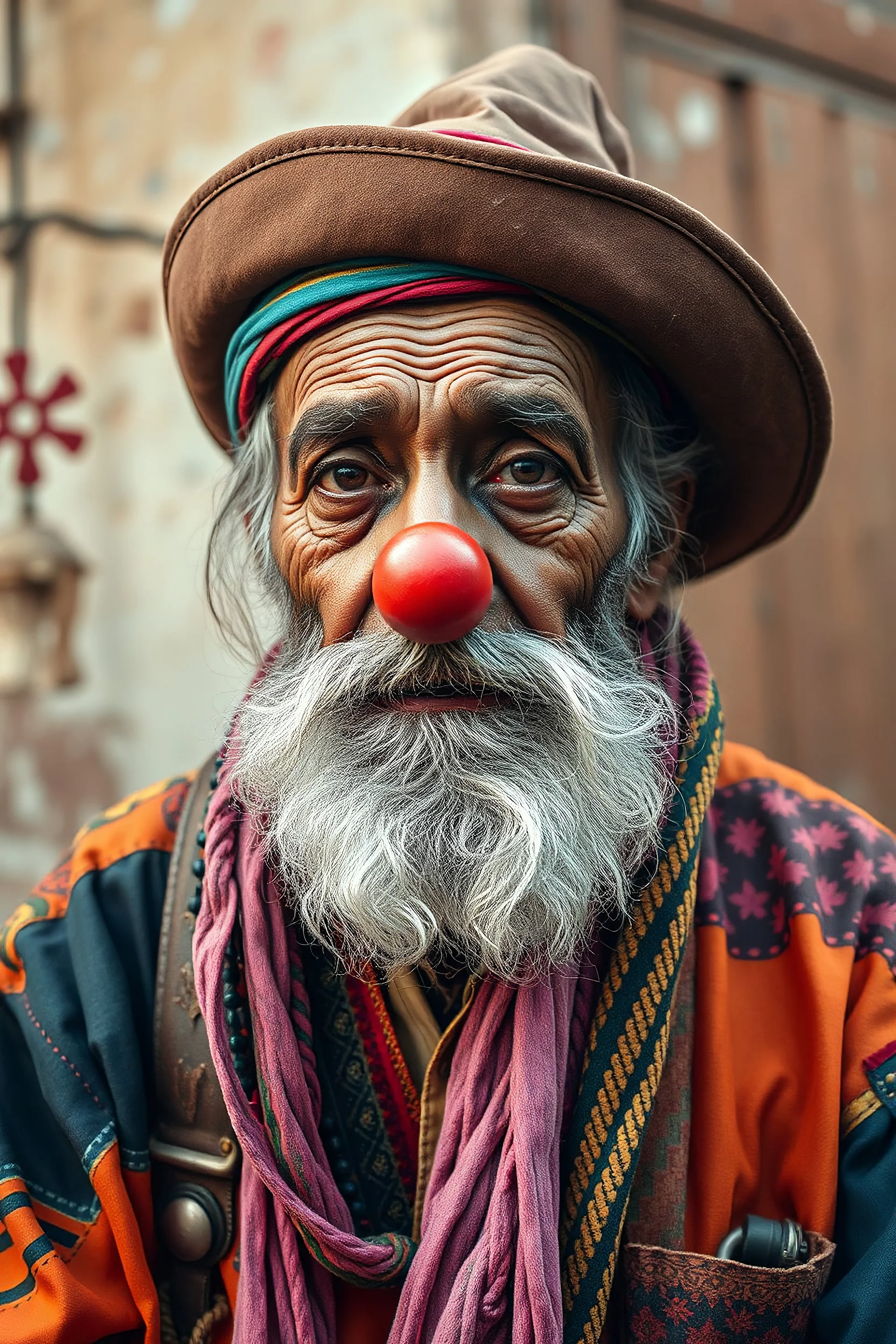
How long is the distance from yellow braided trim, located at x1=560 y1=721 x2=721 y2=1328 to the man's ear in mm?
318

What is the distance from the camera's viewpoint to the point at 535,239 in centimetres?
142

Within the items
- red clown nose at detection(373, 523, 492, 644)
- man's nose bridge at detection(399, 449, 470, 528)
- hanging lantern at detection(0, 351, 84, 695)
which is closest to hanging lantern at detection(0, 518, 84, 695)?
hanging lantern at detection(0, 351, 84, 695)

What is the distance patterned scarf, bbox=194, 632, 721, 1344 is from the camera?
129 centimetres

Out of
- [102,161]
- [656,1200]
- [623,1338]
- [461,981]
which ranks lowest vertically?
[623,1338]

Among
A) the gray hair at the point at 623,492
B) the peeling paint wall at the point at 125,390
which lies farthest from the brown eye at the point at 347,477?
the peeling paint wall at the point at 125,390

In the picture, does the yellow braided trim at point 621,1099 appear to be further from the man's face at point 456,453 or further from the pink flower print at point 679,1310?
the man's face at point 456,453

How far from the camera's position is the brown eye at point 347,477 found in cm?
152

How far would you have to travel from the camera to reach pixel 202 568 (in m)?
2.78

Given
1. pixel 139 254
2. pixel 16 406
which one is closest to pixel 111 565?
pixel 16 406

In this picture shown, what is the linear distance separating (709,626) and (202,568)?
1.19m

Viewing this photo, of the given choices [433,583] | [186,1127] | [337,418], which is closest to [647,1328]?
[186,1127]

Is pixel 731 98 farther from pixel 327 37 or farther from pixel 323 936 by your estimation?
pixel 323 936

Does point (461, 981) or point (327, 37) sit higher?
point (327, 37)

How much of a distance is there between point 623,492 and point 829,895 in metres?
0.62
